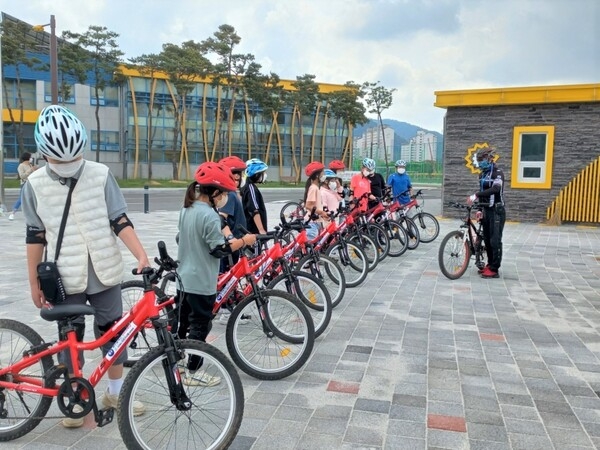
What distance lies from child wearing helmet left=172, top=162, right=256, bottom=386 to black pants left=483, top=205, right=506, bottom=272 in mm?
4992

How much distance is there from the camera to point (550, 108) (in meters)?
14.0

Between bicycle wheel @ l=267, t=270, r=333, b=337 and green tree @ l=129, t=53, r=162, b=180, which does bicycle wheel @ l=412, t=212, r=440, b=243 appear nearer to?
bicycle wheel @ l=267, t=270, r=333, b=337

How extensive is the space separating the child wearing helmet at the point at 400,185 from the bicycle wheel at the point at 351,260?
3369 millimetres

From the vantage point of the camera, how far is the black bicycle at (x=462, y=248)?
25.0ft

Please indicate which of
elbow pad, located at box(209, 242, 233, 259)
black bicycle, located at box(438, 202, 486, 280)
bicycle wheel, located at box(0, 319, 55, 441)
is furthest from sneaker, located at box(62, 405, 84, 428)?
black bicycle, located at box(438, 202, 486, 280)

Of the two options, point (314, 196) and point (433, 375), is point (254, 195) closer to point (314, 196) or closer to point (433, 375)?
point (314, 196)

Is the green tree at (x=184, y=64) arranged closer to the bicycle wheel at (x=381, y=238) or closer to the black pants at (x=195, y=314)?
the bicycle wheel at (x=381, y=238)

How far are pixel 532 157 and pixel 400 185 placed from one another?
5.77 m

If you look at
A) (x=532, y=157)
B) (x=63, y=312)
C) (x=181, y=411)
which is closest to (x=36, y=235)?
(x=63, y=312)

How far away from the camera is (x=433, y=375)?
4.06m

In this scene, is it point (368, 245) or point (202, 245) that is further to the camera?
point (368, 245)

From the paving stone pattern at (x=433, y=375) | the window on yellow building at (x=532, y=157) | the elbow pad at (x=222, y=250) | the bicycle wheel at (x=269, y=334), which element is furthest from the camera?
the window on yellow building at (x=532, y=157)

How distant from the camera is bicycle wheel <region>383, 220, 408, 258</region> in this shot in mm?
9383

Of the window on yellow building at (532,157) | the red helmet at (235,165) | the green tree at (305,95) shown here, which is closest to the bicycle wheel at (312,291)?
the red helmet at (235,165)
